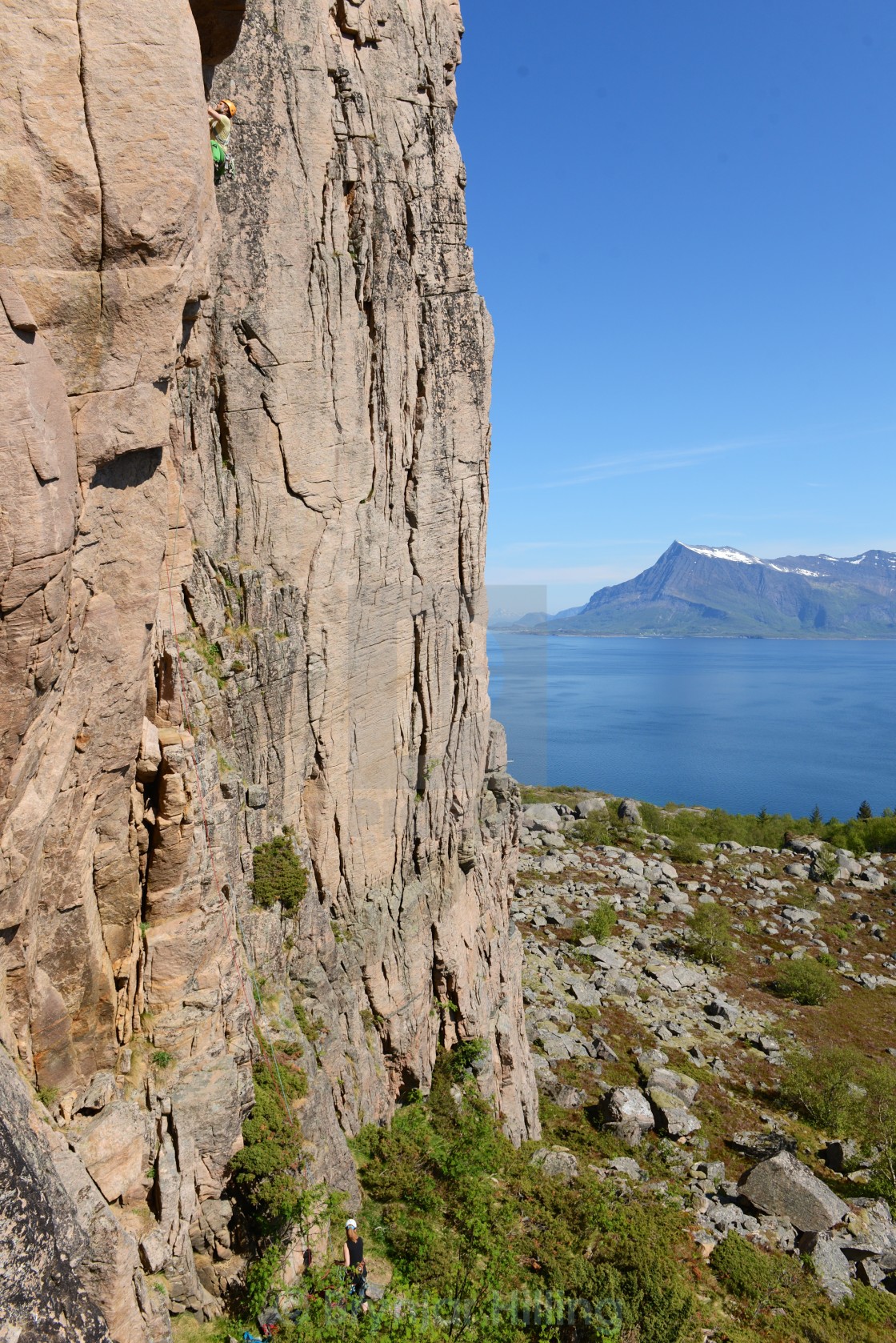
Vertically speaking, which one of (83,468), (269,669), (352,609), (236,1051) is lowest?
(236,1051)

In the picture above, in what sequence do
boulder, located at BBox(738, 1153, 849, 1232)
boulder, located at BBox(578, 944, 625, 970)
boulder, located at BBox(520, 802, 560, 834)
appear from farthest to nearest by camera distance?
boulder, located at BBox(520, 802, 560, 834)
boulder, located at BBox(578, 944, 625, 970)
boulder, located at BBox(738, 1153, 849, 1232)

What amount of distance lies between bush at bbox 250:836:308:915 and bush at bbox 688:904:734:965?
3260 cm

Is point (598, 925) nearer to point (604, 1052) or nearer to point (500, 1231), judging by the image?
point (604, 1052)

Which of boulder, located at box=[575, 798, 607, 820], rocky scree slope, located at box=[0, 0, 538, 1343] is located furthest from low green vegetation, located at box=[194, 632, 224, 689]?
boulder, located at box=[575, 798, 607, 820]

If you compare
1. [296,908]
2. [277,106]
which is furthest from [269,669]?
[277,106]

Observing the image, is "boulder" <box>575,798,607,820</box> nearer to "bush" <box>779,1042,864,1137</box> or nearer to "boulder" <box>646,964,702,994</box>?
"boulder" <box>646,964,702,994</box>

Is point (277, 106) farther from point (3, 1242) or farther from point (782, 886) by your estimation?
point (782, 886)

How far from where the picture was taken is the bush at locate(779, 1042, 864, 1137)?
30.4 metres

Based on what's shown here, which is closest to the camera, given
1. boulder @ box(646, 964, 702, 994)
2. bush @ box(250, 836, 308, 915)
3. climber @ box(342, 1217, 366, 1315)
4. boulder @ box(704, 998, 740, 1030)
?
climber @ box(342, 1217, 366, 1315)

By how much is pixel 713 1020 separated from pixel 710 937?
23.1 feet

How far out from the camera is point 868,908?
5456cm

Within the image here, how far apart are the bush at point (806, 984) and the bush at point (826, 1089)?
628 centimetres

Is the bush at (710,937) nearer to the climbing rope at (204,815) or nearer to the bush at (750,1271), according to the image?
the bush at (750,1271)

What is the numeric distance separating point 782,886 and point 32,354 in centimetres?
5805
